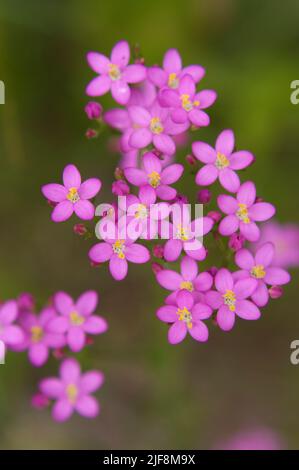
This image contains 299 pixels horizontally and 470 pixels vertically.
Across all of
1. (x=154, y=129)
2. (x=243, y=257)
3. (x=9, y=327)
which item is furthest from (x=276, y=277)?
(x=9, y=327)

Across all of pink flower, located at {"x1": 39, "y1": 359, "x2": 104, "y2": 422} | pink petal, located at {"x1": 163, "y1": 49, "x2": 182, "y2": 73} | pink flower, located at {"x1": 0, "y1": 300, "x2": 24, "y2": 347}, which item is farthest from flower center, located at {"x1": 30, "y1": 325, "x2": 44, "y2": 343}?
pink petal, located at {"x1": 163, "y1": 49, "x2": 182, "y2": 73}

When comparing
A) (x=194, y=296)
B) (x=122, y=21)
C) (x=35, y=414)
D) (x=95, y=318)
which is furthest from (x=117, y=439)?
(x=122, y=21)

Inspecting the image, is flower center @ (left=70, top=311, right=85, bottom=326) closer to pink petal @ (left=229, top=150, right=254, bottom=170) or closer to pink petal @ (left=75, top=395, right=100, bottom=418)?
pink petal @ (left=75, top=395, right=100, bottom=418)

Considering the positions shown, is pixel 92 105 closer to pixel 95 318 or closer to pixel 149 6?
pixel 95 318

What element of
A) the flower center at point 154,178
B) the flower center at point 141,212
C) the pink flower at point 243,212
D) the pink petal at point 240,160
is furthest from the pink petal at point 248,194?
the flower center at point 141,212

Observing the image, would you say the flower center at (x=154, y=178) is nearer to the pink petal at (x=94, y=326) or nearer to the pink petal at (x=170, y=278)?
the pink petal at (x=170, y=278)

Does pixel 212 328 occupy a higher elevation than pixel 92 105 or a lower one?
lower
